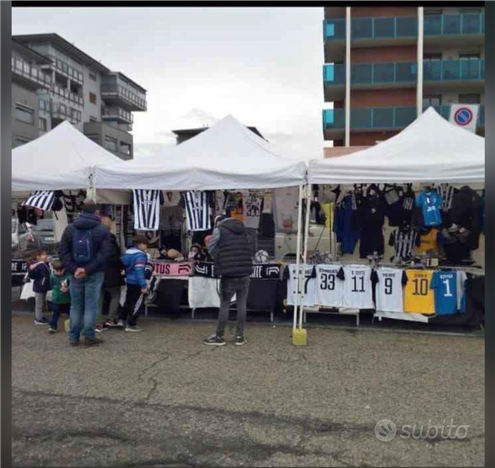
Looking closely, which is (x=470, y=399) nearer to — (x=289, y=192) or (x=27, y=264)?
(x=289, y=192)

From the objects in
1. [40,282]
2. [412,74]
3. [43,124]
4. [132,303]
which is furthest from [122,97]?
[132,303]

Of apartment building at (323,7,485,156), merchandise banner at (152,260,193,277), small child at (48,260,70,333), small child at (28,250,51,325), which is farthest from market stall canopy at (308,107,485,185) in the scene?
apartment building at (323,7,485,156)

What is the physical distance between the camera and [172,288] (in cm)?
776

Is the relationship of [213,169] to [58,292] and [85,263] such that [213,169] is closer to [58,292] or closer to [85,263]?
[85,263]

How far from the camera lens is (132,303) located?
7066 mm

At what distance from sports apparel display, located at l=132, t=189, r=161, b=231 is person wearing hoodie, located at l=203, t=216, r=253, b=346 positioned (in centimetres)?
174

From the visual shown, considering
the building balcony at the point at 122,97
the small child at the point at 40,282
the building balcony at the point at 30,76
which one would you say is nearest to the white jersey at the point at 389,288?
the small child at the point at 40,282

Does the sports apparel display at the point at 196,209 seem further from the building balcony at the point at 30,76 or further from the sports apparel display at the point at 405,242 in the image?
the building balcony at the point at 30,76

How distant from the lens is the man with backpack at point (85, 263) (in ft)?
19.7

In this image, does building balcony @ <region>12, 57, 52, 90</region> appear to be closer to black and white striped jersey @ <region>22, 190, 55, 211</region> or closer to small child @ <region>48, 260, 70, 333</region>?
black and white striped jersey @ <region>22, 190, 55, 211</region>

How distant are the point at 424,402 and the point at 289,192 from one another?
5333 millimetres

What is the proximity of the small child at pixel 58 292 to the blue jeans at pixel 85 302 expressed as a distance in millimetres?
835

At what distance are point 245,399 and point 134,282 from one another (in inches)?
119

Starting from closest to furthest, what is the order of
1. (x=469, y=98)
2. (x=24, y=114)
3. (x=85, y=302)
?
(x=85, y=302) < (x=469, y=98) < (x=24, y=114)
